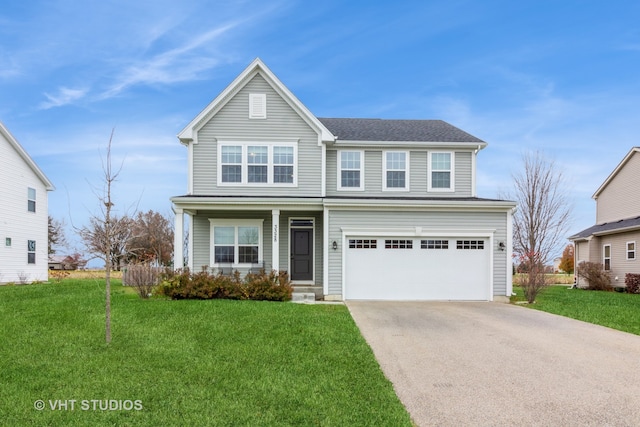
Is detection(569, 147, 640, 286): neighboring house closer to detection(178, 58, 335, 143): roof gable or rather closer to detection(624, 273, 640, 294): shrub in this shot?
detection(624, 273, 640, 294): shrub

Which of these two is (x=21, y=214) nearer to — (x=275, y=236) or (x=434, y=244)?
(x=275, y=236)

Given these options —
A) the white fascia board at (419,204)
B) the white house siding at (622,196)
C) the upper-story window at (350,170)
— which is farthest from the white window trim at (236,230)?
the white house siding at (622,196)

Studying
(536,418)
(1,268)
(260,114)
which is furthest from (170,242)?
(536,418)

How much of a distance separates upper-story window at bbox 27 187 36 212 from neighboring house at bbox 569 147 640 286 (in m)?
30.4

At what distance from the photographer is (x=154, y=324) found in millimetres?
10406

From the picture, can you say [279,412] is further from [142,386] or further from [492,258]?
[492,258]

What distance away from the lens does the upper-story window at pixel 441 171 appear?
1870cm

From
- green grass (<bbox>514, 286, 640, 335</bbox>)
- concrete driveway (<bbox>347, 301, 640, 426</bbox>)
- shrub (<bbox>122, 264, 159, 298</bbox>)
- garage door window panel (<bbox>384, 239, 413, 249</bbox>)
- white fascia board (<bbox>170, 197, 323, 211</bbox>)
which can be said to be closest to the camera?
concrete driveway (<bbox>347, 301, 640, 426</bbox>)

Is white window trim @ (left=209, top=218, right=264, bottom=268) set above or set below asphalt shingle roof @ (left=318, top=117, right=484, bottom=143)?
below

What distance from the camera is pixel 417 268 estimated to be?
16.3m

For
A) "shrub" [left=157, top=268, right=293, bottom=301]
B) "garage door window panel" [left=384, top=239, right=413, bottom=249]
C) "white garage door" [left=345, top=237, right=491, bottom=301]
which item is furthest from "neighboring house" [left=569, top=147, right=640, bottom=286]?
"shrub" [left=157, top=268, right=293, bottom=301]

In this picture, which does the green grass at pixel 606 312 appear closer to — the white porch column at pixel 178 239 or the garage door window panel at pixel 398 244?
the garage door window panel at pixel 398 244

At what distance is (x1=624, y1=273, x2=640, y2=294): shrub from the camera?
23.0m

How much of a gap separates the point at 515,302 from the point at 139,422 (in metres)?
14.5
